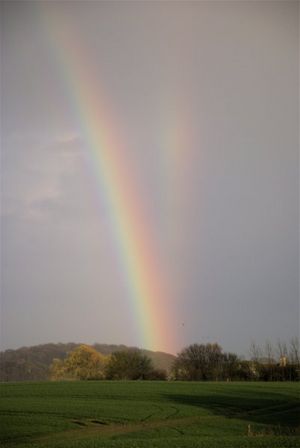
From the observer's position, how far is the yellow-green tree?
138m

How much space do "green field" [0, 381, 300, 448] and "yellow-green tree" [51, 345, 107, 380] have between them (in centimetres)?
6511

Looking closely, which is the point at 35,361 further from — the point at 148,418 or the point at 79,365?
the point at 148,418

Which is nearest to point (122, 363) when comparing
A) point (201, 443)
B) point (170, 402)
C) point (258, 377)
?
point (258, 377)

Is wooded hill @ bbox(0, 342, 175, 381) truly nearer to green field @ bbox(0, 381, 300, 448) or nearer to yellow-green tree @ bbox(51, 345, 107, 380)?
yellow-green tree @ bbox(51, 345, 107, 380)

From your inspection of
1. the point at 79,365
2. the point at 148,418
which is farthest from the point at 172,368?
the point at 148,418

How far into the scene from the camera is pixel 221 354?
505 feet

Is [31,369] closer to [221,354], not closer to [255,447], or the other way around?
[221,354]

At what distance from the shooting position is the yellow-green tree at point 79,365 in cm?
13800

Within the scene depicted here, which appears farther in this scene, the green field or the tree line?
the tree line

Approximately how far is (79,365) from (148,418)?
9869 cm

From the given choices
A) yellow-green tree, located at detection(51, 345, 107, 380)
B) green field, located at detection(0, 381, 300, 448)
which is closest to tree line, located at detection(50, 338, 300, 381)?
yellow-green tree, located at detection(51, 345, 107, 380)

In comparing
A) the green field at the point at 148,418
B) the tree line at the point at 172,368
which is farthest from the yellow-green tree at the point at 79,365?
the green field at the point at 148,418

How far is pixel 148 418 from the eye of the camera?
4597cm

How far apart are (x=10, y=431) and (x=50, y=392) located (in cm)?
3505
